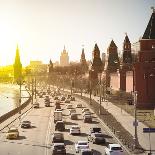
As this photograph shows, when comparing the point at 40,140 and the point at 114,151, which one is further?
the point at 40,140

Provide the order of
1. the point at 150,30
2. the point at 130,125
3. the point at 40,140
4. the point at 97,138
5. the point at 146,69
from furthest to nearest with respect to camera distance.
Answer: the point at 150,30 < the point at 146,69 < the point at 130,125 < the point at 40,140 < the point at 97,138

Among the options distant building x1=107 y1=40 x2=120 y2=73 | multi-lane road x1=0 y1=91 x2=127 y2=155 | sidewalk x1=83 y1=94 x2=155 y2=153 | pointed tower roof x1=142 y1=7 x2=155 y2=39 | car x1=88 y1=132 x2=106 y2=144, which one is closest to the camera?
multi-lane road x1=0 y1=91 x2=127 y2=155

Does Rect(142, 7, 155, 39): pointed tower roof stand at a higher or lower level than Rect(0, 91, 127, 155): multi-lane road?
higher

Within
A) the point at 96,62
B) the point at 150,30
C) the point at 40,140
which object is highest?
the point at 150,30

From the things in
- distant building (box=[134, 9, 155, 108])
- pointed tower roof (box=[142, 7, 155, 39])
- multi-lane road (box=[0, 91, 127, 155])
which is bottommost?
multi-lane road (box=[0, 91, 127, 155])


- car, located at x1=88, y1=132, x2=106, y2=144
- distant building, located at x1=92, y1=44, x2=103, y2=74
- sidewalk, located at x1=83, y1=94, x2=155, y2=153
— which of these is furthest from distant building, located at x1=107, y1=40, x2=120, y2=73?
car, located at x1=88, y1=132, x2=106, y2=144

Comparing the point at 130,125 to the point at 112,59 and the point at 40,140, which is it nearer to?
the point at 40,140

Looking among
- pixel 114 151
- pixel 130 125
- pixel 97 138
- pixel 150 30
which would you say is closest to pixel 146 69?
pixel 150 30

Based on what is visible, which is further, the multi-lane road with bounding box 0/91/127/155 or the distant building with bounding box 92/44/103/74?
the distant building with bounding box 92/44/103/74

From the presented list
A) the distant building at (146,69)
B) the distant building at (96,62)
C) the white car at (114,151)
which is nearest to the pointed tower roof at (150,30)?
the distant building at (146,69)

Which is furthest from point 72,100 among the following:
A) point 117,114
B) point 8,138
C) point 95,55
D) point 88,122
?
point 8,138

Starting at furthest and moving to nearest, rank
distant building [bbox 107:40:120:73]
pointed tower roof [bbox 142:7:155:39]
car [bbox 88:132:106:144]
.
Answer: distant building [bbox 107:40:120:73] → pointed tower roof [bbox 142:7:155:39] → car [bbox 88:132:106:144]

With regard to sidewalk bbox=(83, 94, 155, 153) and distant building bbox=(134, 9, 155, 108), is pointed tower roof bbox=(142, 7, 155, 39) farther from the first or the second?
sidewalk bbox=(83, 94, 155, 153)

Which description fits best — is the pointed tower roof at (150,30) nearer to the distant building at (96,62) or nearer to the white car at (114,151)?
the white car at (114,151)
